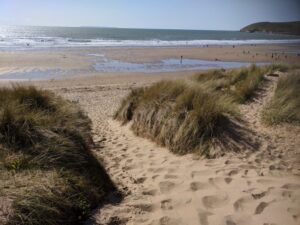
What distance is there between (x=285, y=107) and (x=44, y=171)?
5.25 metres

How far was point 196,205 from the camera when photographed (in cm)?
350

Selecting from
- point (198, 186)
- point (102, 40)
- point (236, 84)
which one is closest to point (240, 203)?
point (198, 186)

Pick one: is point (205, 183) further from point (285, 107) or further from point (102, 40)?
point (102, 40)

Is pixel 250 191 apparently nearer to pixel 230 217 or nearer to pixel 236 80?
pixel 230 217

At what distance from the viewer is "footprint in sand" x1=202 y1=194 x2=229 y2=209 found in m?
3.49

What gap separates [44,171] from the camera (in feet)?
11.7

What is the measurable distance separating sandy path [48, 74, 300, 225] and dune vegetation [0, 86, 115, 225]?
0.31m

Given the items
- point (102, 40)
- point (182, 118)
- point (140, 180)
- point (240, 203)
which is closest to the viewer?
point (240, 203)

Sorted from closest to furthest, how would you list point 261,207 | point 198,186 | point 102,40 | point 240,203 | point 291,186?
point 261,207
point 240,203
point 291,186
point 198,186
point 102,40

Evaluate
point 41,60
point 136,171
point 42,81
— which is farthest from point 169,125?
point 41,60

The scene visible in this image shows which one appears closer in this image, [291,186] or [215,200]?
[215,200]

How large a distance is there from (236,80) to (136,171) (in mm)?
6990

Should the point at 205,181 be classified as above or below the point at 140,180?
above

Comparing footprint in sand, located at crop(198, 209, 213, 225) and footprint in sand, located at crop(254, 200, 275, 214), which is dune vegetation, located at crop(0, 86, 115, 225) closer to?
footprint in sand, located at crop(198, 209, 213, 225)
